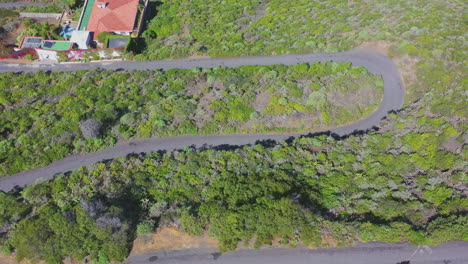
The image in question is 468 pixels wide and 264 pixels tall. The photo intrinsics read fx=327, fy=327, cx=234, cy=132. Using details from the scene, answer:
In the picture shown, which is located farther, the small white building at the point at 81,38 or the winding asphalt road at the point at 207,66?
the small white building at the point at 81,38

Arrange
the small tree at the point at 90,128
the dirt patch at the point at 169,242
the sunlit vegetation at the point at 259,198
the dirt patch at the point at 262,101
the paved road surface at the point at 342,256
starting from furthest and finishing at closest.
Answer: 1. the dirt patch at the point at 262,101
2. the small tree at the point at 90,128
3. the dirt patch at the point at 169,242
4. the sunlit vegetation at the point at 259,198
5. the paved road surface at the point at 342,256

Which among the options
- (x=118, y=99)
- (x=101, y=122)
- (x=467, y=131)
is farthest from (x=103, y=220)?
(x=467, y=131)

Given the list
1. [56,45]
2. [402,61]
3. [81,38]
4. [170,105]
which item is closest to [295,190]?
[170,105]

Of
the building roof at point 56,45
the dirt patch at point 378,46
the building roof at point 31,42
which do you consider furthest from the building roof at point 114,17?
the dirt patch at point 378,46

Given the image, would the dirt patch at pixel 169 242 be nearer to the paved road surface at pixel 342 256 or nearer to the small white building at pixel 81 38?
the paved road surface at pixel 342 256

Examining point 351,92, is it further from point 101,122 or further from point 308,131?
point 101,122

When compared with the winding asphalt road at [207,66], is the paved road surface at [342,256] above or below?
below

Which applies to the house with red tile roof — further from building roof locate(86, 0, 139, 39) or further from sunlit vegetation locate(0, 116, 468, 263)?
sunlit vegetation locate(0, 116, 468, 263)
